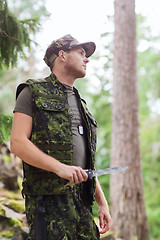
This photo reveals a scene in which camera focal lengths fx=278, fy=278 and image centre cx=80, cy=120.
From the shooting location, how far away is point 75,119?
2.20 meters

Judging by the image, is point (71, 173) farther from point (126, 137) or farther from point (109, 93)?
point (109, 93)

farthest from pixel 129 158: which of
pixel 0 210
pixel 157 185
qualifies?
pixel 157 185

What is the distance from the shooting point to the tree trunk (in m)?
6.39

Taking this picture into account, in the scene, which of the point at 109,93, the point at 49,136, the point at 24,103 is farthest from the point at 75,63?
the point at 109,93

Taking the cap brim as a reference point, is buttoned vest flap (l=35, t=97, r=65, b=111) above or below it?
below

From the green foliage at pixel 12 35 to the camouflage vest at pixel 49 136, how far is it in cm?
154

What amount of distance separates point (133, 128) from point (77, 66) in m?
4.66

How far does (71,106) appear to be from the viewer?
2256mm

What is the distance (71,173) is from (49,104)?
545mm

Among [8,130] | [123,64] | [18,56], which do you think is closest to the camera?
[8,130]

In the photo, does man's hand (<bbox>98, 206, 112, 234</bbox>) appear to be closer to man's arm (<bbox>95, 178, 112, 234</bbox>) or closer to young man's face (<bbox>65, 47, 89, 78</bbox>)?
man's arm (<bbox>95, 178, 112, 234</bbox>)

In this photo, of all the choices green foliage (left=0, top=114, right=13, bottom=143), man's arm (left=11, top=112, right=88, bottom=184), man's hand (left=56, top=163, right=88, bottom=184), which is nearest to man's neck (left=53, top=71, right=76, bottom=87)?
man's arm (left=11, top=112, right=88, bottom=184)

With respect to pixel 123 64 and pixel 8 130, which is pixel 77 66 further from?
pixel 123 64

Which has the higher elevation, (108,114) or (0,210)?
(108,114)
